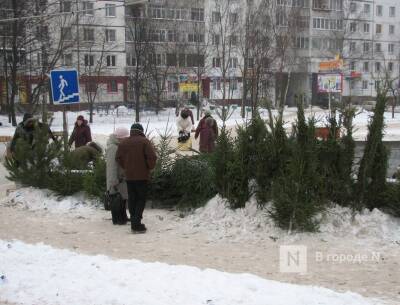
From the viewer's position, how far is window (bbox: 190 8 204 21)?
56.6 m

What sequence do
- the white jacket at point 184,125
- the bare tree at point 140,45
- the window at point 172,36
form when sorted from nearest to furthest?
1. the white jacket at point 184,125
2. the bare tree at point 140,45
3. the window at point 172,36

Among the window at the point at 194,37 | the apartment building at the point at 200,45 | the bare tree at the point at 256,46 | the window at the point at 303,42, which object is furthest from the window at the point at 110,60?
the window at the point at 303,42

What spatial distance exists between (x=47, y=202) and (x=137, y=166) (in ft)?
9.31

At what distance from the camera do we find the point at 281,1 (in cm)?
5691

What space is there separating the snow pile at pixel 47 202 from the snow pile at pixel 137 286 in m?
3.06

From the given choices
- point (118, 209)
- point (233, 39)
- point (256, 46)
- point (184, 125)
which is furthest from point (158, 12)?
point (118, 209)

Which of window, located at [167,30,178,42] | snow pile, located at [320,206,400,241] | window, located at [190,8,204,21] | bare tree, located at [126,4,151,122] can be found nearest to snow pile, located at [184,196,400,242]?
snow pile, located at [320,206,400,241]

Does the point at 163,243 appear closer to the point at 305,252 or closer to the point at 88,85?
the point at 305,252

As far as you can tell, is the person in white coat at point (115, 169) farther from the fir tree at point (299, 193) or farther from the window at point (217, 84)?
the window at point (217, 84)

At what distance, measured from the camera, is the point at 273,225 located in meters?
7.57

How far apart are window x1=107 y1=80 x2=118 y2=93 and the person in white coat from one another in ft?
167

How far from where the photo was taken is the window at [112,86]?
192ft

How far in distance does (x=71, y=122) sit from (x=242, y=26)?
18.9m

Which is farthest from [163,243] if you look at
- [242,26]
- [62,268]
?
[242,26]
